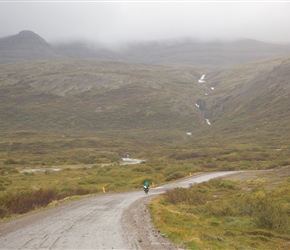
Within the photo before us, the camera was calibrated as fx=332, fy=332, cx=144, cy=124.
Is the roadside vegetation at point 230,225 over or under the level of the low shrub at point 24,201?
over

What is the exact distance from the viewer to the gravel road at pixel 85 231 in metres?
13.8

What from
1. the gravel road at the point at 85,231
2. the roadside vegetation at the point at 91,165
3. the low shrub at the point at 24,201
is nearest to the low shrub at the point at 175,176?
the roadside vegetation at the point at 91,165

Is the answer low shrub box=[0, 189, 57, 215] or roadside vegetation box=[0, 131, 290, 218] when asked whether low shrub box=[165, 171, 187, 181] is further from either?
low shrub box=[0, 189, 57, 215]

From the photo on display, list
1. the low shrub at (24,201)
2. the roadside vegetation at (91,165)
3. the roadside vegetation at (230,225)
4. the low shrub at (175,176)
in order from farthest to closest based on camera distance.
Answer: the low shrub at (175,176)
the roadside vegetation at (91,165)
the low shrub at (24,201)
the roadside vegetation at (230,225)

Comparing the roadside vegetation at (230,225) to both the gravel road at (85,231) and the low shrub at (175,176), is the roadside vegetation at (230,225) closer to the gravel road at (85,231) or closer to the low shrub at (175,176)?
the gravel road at (85,231)

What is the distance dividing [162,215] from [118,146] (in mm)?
109864

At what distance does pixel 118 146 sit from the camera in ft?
425

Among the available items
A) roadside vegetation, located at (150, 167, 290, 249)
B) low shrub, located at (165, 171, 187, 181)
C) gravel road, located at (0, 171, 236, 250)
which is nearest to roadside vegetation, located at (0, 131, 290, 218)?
low shrub, located at (165, 171, 187, 181)

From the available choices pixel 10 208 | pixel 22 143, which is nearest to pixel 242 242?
pixel 10 208

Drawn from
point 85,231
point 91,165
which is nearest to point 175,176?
point 91,165

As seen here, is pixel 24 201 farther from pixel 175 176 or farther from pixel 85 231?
pixel 175 176

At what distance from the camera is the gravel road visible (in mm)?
13766

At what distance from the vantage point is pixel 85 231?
16.5 metres

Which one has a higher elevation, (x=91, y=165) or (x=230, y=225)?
(x=230, y=225)
